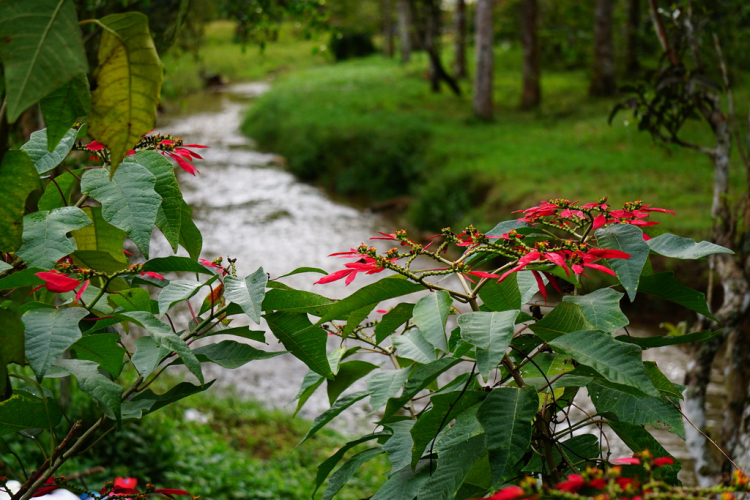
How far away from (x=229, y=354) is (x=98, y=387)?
20 cm

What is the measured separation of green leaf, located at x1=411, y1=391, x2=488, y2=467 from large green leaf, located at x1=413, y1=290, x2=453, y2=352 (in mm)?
93

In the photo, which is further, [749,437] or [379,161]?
[379,161]

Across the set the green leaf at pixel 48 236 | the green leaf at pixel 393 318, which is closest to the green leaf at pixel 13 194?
the green leaf at pixel 48 236

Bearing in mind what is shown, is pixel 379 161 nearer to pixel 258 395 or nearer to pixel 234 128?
pixel 258 395

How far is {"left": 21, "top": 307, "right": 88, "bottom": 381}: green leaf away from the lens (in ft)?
2.32

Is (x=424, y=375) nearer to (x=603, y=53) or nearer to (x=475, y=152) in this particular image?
(x=475, y=152)

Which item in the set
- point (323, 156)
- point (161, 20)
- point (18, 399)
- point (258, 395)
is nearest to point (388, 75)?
point (323, 156)

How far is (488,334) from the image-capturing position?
709 millimetres

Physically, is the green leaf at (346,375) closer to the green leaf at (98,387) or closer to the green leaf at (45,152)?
the green leaf at (98,387)

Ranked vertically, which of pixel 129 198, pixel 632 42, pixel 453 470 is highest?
pixel 632 42

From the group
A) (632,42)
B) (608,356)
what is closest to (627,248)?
(608,356)

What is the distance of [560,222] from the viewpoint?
0.98 metres

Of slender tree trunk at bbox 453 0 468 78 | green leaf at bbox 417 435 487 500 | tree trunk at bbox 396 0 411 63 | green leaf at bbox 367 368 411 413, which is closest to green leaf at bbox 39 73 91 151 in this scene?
green leaf at bbox 367 368 411 413

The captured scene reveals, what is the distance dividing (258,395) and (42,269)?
4034 millimetres
